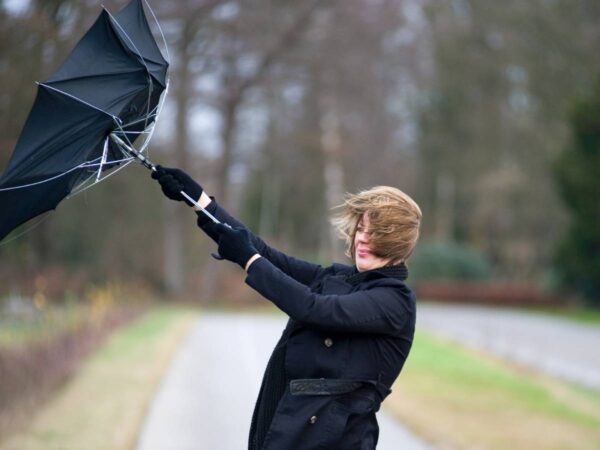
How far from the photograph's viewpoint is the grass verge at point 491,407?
9.66m

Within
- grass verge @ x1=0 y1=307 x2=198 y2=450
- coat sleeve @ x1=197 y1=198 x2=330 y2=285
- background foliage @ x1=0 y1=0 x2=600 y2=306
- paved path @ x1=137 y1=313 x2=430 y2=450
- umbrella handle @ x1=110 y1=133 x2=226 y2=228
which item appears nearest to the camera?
umbrella handle @ x1=110 y1=133 x2=226 y2=228

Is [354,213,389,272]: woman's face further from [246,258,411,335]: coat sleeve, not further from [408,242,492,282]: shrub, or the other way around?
[408,242,492,282]: shrub

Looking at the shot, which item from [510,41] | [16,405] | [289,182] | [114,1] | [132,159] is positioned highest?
[510,41]

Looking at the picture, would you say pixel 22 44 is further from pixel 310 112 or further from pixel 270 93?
pixel 310 112

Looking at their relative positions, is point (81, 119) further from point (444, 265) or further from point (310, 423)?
point (444, 265)

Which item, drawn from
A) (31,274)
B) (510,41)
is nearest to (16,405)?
(31,274)

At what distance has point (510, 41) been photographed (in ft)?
142

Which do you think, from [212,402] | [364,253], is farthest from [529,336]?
[364,253]

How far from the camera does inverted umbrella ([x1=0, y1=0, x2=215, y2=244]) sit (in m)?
3.99

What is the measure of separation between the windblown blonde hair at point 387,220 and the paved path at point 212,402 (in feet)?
17.9

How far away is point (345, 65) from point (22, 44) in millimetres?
24098

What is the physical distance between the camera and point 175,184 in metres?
3.97

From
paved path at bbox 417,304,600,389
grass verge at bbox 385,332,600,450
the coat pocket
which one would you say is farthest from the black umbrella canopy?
paved path at bbox 417,304,600,389

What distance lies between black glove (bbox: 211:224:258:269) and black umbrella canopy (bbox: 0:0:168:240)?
2.40 ft
